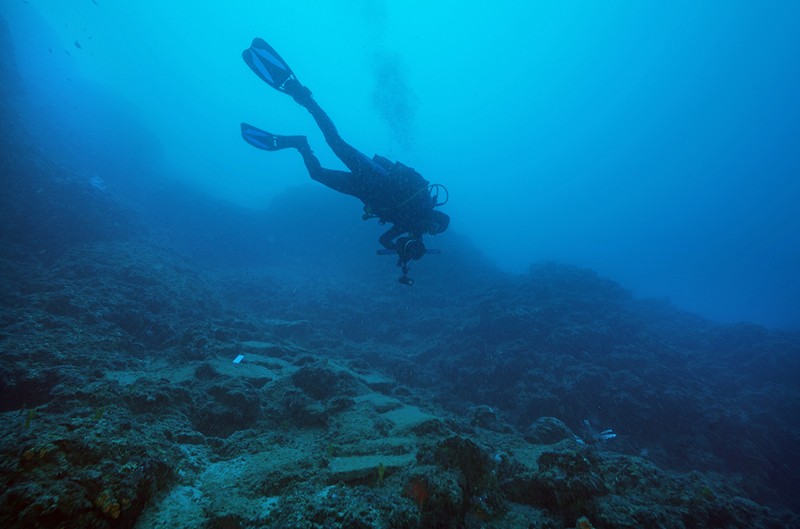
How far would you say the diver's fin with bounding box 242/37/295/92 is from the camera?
27.6ft

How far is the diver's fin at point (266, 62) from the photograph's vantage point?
27.6ft

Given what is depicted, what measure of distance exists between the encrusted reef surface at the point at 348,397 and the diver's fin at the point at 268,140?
17.8 feet

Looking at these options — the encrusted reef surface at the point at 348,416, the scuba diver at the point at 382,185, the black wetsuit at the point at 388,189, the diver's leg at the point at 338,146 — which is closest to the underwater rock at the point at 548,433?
the encrusted reef surface at the point at 348,416

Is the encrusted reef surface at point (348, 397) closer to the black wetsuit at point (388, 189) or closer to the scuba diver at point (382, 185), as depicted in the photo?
the scuba diver at point (382, 185)

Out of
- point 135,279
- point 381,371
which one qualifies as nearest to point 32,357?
point 135,279

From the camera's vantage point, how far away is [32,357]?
5387 millimetres

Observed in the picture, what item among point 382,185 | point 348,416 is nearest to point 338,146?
point 382,185

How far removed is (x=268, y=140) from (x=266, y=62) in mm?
1900

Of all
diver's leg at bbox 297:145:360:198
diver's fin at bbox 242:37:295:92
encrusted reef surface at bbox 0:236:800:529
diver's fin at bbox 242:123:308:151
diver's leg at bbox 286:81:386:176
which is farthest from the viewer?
diver's fin at bbox 242:123:308:151

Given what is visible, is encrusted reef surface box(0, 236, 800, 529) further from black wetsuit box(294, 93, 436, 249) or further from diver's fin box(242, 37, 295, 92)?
diver's fin box(242, 37, 295, 92)

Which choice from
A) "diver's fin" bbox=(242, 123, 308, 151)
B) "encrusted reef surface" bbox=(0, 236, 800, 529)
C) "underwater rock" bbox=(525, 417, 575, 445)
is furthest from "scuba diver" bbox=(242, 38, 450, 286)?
"underwater rock" bbox=(525, 417, 575, 445)

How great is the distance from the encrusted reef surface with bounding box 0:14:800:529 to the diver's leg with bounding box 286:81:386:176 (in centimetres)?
462

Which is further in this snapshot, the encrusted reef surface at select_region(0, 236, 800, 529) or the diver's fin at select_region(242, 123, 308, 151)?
the diver's fin at select_region(242, 123, 308, 151)

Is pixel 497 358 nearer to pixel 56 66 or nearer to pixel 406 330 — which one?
pixel 406 330
